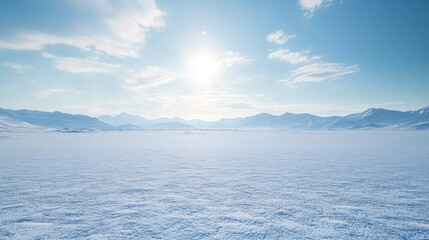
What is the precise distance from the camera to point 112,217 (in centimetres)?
423

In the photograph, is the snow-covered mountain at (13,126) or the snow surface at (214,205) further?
the snow-covered mountain at (13,126)

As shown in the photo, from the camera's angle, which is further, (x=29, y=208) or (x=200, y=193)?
(x=200, y=193)

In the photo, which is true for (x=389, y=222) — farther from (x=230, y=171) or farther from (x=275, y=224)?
(x=230, y=171)

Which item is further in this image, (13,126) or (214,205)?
(13,126)

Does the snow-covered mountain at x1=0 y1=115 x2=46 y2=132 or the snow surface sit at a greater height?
the snow-covered mountain at x1=0 y1=115 x2=46 y2=132

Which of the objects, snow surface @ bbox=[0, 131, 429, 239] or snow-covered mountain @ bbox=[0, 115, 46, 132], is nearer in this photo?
snow surface @ bbox=[0, 131, 429, 239]

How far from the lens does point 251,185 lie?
655 cm

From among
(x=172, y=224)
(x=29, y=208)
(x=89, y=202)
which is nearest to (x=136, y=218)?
(x=172, y=224)

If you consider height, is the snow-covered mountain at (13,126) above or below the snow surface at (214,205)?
above

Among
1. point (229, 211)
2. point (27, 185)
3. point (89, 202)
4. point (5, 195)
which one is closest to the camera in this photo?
point (229, 211)

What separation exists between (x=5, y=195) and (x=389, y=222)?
887 cm

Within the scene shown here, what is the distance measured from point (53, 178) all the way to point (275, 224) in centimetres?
749

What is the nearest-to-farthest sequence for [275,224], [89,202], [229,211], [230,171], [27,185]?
[275,224] < [229,211] < [89,202] < [27,185] < [230,171]

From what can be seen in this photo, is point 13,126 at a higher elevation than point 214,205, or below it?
higher
